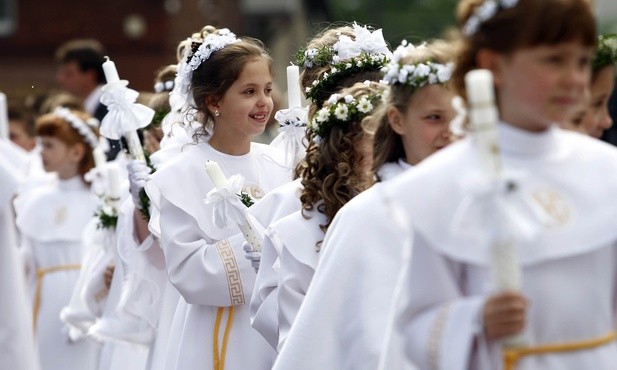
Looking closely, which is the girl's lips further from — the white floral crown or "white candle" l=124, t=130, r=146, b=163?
the white floral crown

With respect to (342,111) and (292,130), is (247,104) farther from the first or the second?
(342,111)

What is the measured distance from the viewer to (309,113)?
751 cm

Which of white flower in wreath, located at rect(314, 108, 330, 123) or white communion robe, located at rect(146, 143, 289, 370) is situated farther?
white communion robe, located at rect(146, 143, 289, 370)

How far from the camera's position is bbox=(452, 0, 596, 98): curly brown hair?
14.2 ft

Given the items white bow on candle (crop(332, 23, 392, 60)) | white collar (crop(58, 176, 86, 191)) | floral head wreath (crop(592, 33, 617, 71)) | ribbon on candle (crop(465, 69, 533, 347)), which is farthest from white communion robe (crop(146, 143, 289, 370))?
white collar (crop(58, 176, 86, 191))

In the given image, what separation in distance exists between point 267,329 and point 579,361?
283 centimetres

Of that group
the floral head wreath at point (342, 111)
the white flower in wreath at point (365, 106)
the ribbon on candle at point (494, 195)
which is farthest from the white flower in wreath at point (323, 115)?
the ribbon on candle at point (494, 195)

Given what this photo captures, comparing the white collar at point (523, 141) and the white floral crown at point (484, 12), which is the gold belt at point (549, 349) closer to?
the white collar at point (523, 141)

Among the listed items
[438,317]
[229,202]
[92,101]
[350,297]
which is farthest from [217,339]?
[92,101]

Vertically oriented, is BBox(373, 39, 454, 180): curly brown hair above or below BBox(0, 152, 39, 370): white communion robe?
above

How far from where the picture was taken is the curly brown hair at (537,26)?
4.32m

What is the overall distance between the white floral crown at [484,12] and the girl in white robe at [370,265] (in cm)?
138

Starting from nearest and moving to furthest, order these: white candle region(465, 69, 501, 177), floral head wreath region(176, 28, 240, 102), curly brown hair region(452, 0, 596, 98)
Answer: white candle region(465, 69, 501, 177), curly brown hair region(452, 0, 596, 98), floral head wreath region(176, 28, 240, 102)

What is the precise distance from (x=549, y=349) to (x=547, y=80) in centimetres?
70
